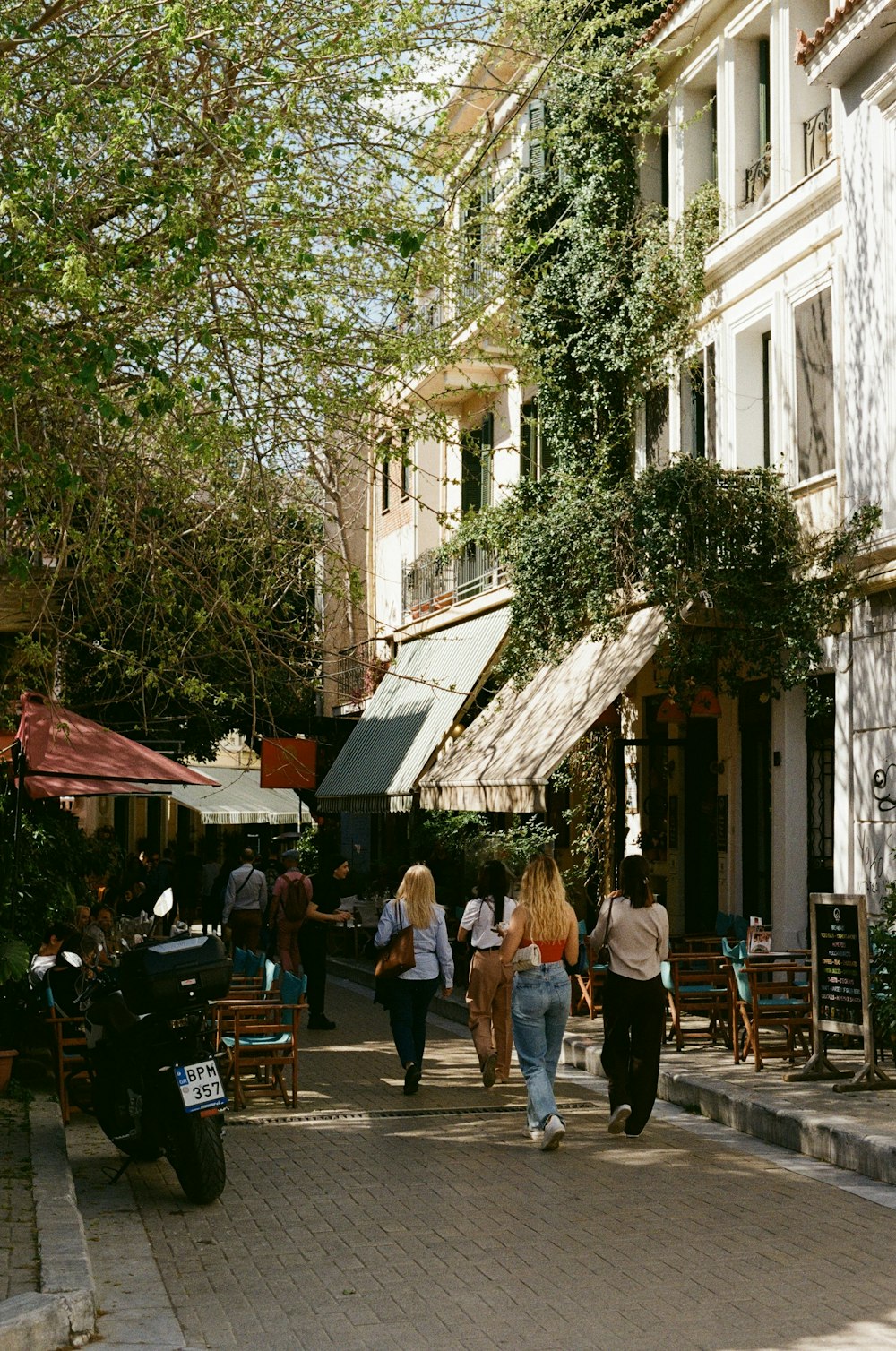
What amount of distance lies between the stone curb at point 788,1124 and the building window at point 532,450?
11391mm

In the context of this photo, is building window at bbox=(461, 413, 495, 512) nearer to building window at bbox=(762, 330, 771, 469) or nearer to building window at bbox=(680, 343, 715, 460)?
building window at bbox=(680, 343, 715, 460)

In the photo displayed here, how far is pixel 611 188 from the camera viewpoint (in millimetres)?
20562

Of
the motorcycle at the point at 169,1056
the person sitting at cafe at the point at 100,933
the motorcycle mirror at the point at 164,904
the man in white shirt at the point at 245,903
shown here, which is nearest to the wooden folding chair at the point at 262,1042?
the person sitting at cafe at the point at 100,933

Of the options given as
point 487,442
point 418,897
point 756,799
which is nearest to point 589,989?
point 756,799

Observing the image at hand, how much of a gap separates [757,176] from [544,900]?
10414 millimetres

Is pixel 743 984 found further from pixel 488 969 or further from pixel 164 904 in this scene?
pixel 164 904

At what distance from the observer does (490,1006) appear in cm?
1319

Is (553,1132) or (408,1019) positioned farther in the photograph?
(408,1019)

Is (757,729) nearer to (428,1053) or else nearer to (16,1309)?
(428,1053)

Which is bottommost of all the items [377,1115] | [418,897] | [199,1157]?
[377,1115]

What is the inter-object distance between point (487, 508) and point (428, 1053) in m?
8.49

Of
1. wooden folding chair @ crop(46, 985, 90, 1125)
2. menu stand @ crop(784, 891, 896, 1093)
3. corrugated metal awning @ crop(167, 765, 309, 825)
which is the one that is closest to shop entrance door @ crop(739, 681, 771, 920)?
menu stand @ crop(784, 891, 896, 1093)

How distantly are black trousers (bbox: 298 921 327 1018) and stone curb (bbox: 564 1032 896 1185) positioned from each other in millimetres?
4994

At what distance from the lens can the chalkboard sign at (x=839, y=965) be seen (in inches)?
456
